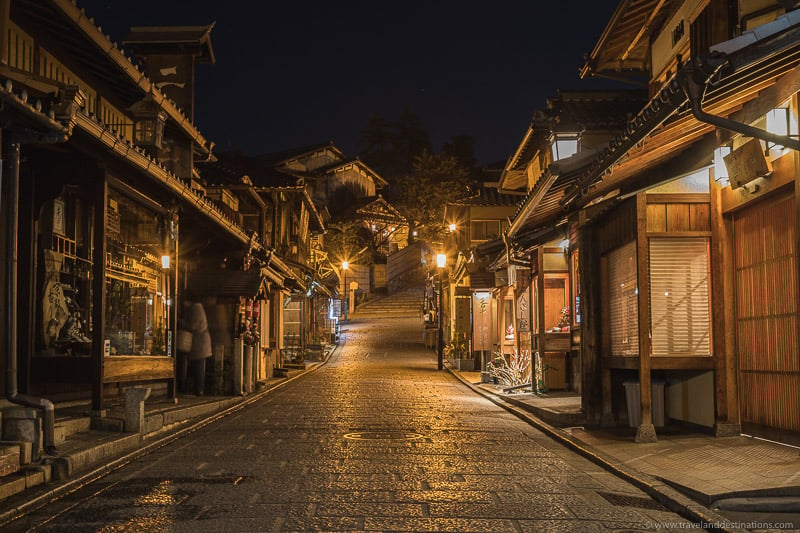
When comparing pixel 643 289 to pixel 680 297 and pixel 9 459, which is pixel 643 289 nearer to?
pixel 680 297

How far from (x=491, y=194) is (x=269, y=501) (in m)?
41.7

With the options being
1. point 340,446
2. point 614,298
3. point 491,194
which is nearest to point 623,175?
point 614,298

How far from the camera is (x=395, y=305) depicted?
77.1 m

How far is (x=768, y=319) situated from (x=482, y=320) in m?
26.1

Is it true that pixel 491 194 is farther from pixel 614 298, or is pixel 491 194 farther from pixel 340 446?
pixel 340 446

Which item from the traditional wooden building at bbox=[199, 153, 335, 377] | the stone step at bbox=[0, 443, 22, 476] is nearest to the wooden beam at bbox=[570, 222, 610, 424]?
the stone step at bbox=[0, 443, 22, 476]

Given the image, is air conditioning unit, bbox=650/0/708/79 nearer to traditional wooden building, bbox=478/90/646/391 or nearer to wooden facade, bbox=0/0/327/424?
traditional wooden building, bbox=478/90/646/391

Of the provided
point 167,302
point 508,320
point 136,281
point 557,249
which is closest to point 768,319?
point 557,249

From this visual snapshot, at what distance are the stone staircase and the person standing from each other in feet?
166

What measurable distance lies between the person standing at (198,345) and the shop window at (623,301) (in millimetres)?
11643

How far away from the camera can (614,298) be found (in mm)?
16031

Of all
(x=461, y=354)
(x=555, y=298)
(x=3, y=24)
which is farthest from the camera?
(x=461, y=354)

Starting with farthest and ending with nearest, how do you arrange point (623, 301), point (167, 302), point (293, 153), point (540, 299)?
point (293, 153) → point (540, 299) → point (167, 302) → point (623, 301)

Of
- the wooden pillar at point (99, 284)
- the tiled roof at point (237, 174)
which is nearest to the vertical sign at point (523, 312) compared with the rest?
the tiled roof at point (237, 174)
